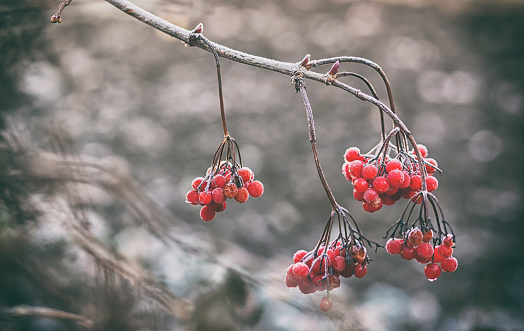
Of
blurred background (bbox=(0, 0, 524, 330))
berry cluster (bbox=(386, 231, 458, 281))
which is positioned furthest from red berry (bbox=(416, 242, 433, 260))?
blurred background (bbox=(0, 0, 524, 330))

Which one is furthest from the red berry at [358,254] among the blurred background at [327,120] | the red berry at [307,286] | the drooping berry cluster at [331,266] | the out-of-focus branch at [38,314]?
the blurred background at [327,120]

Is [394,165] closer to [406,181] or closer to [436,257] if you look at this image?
[406,181]

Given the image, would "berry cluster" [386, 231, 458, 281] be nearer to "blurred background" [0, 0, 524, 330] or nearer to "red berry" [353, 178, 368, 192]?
"red berry" [353, 178, 368, 192]

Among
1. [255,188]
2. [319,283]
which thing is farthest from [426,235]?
[255,188]

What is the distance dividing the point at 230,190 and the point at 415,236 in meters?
0.39

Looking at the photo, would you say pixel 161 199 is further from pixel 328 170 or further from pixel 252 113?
pixel 328 170

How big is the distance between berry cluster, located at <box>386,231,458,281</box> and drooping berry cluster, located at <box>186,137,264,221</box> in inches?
12.7

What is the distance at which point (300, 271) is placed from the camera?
85cm

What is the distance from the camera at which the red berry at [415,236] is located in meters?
0.85

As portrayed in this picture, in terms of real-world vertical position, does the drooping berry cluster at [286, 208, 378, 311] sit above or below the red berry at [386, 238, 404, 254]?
below

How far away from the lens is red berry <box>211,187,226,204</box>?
3.07 feet

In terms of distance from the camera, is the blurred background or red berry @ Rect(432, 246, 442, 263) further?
the blurred background

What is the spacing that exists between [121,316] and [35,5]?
0.96 meters

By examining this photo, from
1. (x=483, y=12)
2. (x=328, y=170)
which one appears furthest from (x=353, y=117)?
(x=483, y=12)
